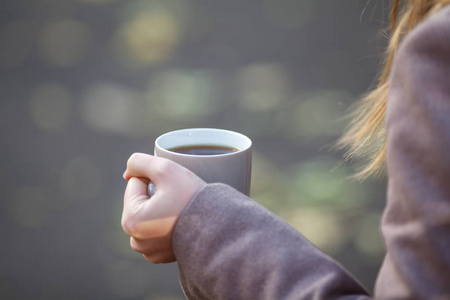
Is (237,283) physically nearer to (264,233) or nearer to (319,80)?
(264,233)

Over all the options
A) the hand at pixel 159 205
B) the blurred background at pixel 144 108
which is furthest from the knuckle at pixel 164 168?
Result: the blurred background at pixel 144 108

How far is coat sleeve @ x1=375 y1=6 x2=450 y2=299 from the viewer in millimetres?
356

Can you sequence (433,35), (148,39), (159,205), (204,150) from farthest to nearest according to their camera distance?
(148,39), (204,150), (159,205), (433,35)

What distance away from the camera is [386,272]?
1.34ft

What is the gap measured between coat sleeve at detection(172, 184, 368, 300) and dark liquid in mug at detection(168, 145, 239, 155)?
0.13 metres

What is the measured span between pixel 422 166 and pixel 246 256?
19cm

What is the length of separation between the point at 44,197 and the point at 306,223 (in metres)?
0.65

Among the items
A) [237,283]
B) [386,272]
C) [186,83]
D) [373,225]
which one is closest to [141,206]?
[237,283]

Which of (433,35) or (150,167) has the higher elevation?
(433,35)

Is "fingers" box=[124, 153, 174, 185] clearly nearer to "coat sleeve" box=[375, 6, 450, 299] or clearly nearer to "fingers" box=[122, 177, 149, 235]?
"fingers" box=[122, 177, 149, 235]

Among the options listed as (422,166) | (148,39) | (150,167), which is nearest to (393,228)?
(422,166)

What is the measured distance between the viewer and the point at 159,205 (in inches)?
19.3

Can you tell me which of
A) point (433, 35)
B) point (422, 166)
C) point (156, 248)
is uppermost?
point (433, 35)

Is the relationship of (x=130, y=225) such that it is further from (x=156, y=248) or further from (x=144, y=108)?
(x=144, y=108)
